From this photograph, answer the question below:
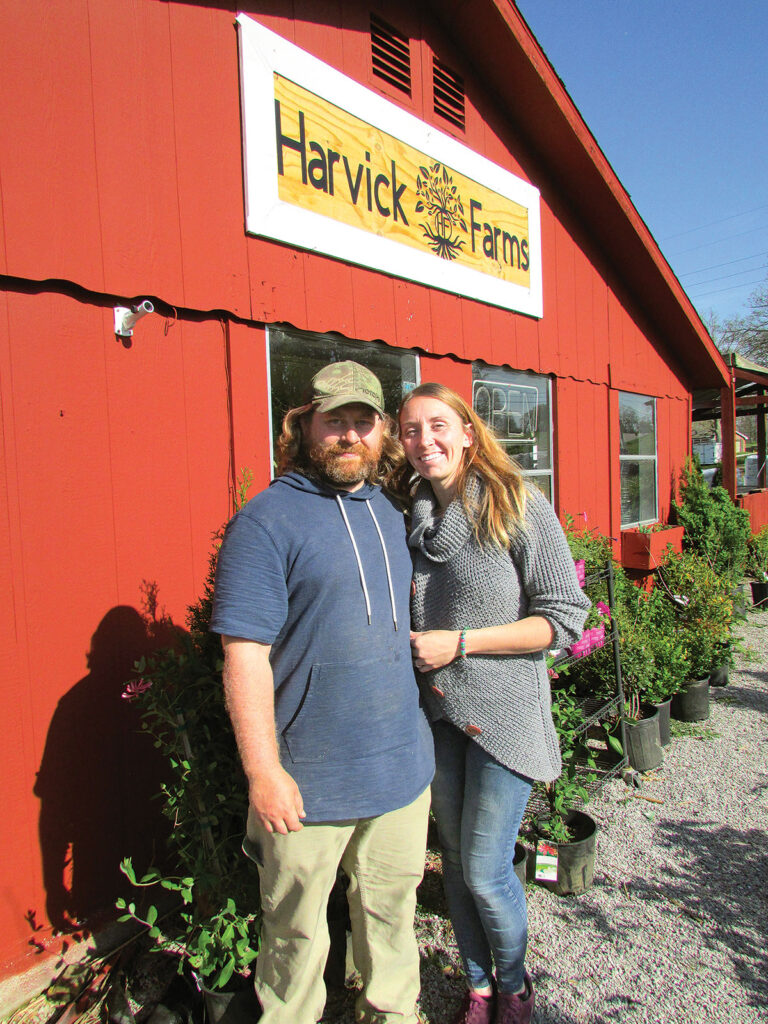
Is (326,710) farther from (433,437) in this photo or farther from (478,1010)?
(478,1010)

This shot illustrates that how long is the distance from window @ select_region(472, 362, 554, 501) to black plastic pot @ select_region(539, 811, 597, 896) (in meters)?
2.63

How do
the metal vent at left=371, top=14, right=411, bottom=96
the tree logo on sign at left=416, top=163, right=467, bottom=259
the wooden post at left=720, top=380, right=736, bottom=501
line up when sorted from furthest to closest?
the wooden post at left=720, top=380, right=736, bottom=501, the tree logo on sign at left=416, top=163, right=467, bottom=259, the metal vent at left=371, top=14, right=411, bottom=96

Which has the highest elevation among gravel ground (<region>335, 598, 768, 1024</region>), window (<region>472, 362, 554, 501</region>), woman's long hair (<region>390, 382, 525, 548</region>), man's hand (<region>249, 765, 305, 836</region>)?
window (<region>472, 362, 554, 501</region>)

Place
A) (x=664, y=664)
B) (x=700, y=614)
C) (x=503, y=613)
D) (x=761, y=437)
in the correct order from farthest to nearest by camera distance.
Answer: (x=761, y=437) → (x=700, y=614) → (x=664, y=664) → (x=503, y=613)

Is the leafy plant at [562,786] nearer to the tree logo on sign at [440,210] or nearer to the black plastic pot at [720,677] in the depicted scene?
the black plastic pot at [720,677]

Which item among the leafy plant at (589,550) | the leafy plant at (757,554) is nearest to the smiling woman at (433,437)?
the leafy plant at (589,550)

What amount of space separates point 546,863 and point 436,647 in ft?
5.09

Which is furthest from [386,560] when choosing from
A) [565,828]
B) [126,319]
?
[565,828]

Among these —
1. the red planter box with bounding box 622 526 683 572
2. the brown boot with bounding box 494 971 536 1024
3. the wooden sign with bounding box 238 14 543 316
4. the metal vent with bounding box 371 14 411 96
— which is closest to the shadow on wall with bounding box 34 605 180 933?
the brown boot with bounding box 494 971 536 1024

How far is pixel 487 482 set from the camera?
1.83 metres

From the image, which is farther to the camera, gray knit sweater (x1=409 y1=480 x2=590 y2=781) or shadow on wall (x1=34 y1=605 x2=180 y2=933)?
shadow on wall (x1=34 y1=605 x2=180 y2=933)

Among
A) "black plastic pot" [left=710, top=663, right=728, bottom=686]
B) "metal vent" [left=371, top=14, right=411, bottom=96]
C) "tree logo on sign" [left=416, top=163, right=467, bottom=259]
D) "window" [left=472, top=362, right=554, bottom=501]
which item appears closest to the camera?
"metal vent" [left=371, top=14, right=411, bottom=96]

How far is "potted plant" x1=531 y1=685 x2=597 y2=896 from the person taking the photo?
2709 millimetres

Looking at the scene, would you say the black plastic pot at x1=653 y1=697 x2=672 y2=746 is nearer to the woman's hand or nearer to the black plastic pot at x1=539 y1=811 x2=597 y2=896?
the black plastic pot at x1=539 y1=811 x2=597 y2=896
